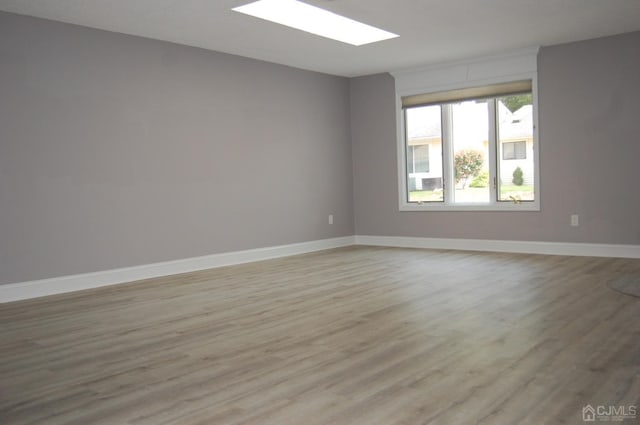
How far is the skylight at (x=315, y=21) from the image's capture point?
5.14 m

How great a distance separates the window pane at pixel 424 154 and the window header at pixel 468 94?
121 millimetres

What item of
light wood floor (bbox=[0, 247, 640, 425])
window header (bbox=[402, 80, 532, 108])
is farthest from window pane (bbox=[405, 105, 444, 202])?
light wood floor (bbox=[0, 247, 640, 425])

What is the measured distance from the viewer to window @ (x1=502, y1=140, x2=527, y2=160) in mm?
7203

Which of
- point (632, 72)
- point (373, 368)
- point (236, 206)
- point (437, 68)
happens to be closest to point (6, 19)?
point (236, 206)

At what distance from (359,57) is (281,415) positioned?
18.5 ft

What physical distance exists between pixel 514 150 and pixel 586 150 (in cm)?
91

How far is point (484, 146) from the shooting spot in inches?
298

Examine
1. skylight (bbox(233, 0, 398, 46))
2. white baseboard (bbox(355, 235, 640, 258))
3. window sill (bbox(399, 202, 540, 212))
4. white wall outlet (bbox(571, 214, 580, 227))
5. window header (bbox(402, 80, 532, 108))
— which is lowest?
white baseboard (bbox(355, 235, 640, 258))

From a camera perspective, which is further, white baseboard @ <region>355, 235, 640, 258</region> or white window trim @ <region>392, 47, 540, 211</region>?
white window trim @ <region>392, 47, 540, 211</region>

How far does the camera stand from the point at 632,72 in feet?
20.6

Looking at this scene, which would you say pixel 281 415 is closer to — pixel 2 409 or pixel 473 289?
pixel 2 409

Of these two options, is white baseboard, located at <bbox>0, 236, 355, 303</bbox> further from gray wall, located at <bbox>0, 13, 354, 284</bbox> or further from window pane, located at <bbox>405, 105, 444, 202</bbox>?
window pane, located at <bbox>405, 105, 444, 202</bbox>

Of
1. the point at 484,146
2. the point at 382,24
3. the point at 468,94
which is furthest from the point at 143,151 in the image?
the point at 484,146

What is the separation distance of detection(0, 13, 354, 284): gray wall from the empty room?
0.08 feet
